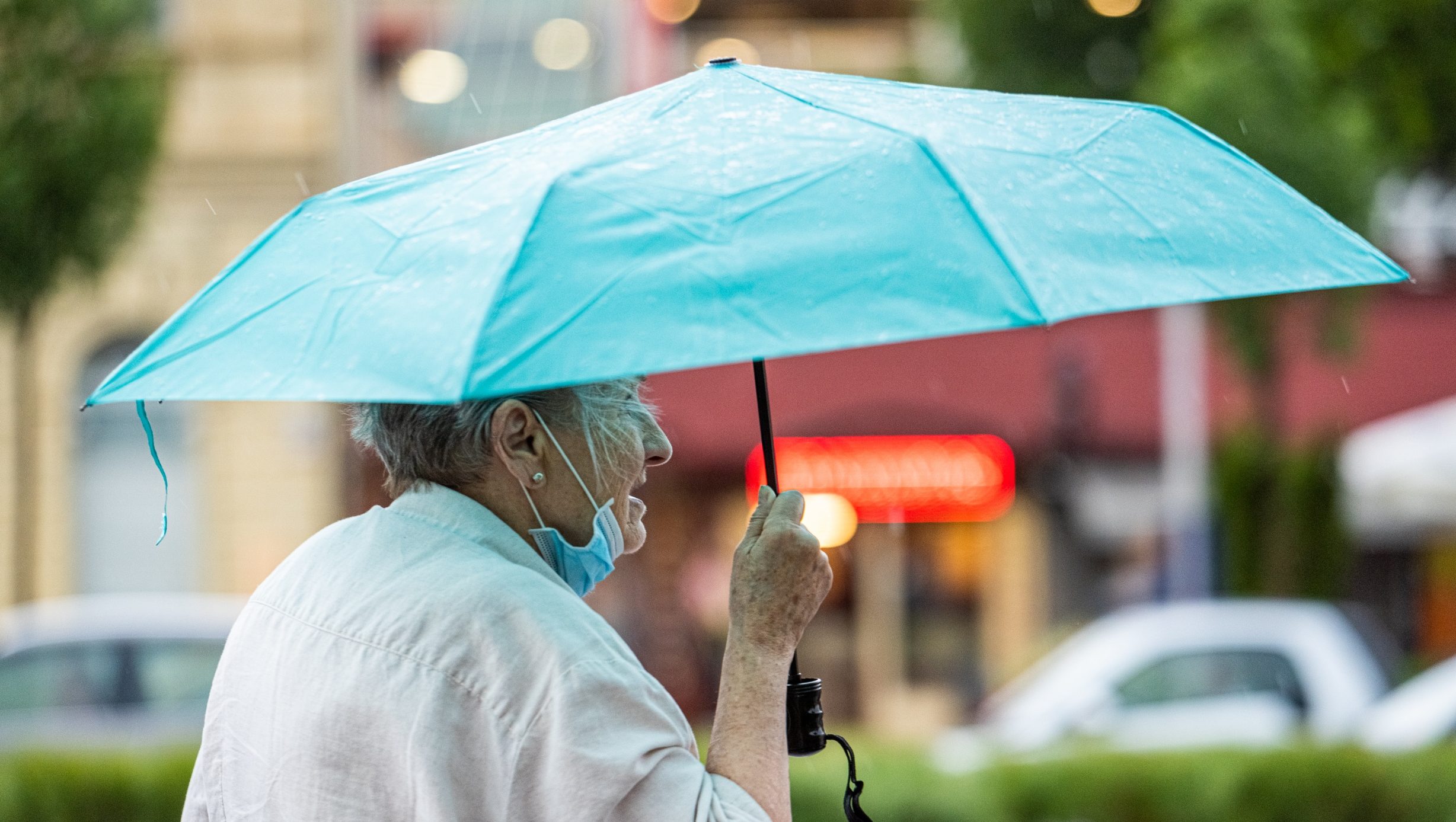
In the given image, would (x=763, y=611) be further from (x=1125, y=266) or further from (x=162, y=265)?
(x=162, y=265)

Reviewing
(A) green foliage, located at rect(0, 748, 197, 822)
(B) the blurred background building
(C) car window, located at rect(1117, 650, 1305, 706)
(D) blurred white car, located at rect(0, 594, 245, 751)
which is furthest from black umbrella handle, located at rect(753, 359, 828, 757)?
(B) the blurred background building

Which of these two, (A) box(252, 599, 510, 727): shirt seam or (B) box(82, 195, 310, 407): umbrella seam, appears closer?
(A) box(252, 599, 510, 727): shirt seam

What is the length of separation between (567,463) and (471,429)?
132mm

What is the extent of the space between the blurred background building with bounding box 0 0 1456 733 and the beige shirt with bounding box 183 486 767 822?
510 inches

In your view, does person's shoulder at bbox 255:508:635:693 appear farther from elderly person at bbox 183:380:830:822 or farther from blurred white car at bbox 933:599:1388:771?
blurred white car at bbox 933:599:1388:771

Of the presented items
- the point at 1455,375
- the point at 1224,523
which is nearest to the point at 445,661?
the point at 1224,523

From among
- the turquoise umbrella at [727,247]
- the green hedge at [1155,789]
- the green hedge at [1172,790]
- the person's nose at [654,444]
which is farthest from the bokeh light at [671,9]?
the person's nose at [654,444]

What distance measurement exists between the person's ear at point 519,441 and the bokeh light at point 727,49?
14.7m

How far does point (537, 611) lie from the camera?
189cm

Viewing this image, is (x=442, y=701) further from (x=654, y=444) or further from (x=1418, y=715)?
(x=1418, y=715)

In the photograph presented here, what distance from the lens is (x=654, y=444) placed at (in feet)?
7.36

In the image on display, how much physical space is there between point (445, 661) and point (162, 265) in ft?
47.4

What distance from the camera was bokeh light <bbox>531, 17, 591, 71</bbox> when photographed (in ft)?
54.2

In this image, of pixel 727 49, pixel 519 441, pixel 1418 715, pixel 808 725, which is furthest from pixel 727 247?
pixel 727 49
